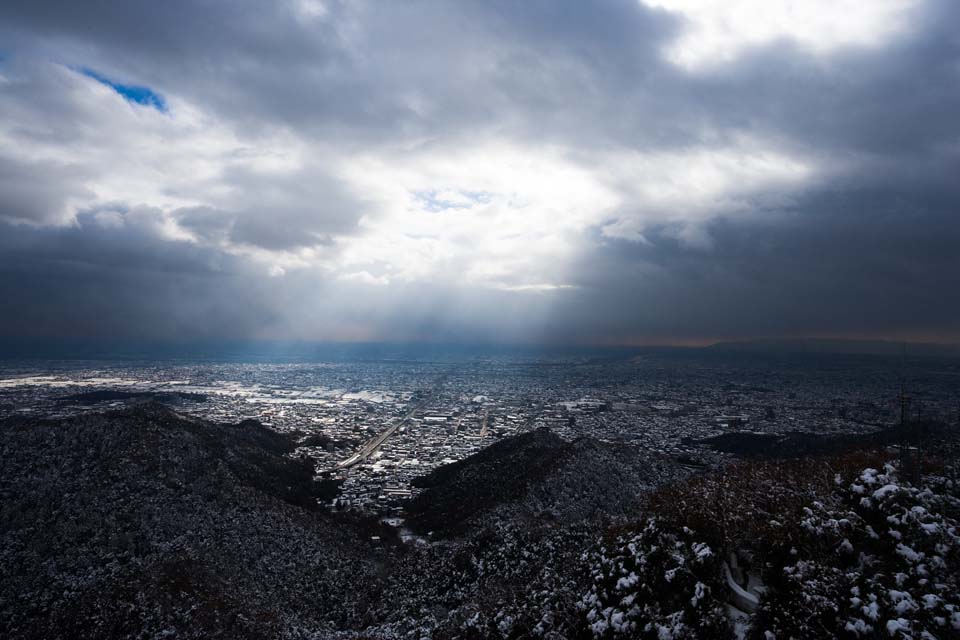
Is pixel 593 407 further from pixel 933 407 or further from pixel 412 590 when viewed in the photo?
pixel 412 590

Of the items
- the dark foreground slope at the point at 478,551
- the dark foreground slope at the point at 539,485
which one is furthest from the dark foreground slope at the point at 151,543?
the dark foreground slope at the point at 539,485

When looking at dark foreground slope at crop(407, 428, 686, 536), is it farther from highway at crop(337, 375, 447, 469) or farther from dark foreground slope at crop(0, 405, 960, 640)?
highway at crop(337, 375, 447, 469)

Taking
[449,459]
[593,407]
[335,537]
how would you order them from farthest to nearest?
[593,407], [449,459], [335,537]

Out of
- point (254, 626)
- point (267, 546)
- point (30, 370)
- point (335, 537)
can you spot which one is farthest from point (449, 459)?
point (30, 370)

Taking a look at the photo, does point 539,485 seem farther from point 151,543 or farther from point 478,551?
point 151,543

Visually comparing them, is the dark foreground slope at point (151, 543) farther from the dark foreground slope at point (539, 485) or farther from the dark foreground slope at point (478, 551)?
the dark foreground slope at point (539, 485)

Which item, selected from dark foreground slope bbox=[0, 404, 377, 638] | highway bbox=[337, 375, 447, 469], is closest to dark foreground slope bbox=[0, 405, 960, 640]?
dark foreground slope bbox=[0, 404, 377, 638]

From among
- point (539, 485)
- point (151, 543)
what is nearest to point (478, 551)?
point (539, 485)

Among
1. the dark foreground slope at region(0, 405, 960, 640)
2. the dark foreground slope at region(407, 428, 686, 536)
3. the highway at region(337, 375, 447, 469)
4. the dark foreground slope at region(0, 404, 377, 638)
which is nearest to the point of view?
the dark foreground slope at region(0, 405, 960, 640)

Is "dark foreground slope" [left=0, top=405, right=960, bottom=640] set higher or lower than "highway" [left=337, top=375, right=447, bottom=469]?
higher
